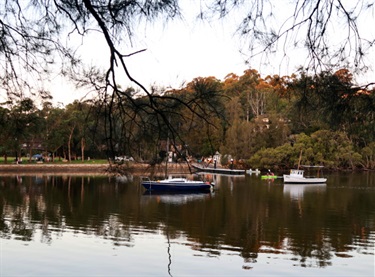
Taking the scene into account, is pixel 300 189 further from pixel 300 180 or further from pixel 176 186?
pixel 176 186

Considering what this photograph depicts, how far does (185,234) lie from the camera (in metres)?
13.7

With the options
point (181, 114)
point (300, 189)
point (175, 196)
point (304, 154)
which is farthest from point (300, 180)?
point (181, 114)

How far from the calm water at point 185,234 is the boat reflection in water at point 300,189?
0.42 meters

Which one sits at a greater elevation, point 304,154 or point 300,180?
point 304,154

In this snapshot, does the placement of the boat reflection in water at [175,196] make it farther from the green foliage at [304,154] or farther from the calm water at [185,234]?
the green foliage at [304,154]

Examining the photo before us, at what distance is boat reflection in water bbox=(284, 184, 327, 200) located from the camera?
946 inches

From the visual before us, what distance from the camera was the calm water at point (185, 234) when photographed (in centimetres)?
1013

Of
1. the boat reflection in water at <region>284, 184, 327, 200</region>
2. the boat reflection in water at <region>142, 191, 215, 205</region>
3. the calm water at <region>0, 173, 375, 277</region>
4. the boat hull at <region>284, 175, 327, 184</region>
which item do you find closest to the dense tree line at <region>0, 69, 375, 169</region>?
the calm water at <region>0, 173, 375, 277</region>

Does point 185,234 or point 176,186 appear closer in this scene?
point 185,234

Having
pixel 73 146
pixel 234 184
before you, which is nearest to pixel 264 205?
pixel 234 184

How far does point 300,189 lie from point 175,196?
25.3 ft

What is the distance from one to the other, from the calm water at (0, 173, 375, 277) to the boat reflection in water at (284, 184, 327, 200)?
42 cm

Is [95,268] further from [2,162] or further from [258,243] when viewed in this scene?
[2,162]

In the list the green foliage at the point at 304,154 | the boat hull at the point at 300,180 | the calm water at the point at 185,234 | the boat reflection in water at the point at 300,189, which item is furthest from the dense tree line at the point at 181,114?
the green foliage at the point at 304,154
